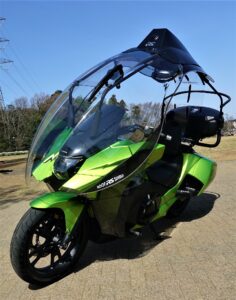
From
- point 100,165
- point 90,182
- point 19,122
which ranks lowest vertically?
point 19,122

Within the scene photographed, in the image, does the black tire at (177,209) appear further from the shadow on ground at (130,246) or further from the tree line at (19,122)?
the tree line at (19,122)

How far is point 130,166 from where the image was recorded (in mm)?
3988

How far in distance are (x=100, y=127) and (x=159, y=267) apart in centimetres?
149

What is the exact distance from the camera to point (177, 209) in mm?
5770

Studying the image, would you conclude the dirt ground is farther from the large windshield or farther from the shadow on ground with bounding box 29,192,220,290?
the large windshield

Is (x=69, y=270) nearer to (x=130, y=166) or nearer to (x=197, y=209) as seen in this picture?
(x=130, y=166)

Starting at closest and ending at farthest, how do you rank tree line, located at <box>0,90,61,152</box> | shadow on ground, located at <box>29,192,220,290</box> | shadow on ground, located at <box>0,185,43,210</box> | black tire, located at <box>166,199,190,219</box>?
shadow on ground, located at <box>29,192,220,290</box> < black tire, located at <box>166,199,190,219</box> < shadow on ground, located at <box>0,185,43,210</box> < tree line, located at <box>0,90,61,152</box>

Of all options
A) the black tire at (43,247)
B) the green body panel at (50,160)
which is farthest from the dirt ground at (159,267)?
the green body panel at (50,160)

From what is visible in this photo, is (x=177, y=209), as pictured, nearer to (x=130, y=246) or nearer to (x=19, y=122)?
(x=130, y=246)

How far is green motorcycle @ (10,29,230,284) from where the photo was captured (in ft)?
12.7

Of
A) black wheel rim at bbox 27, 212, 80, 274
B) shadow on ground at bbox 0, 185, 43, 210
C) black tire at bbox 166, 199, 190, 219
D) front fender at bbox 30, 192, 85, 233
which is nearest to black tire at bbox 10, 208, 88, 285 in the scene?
black wheel rim at bbox 27, 212, 80, 274

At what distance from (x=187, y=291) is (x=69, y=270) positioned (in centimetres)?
124

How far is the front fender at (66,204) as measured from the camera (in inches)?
148

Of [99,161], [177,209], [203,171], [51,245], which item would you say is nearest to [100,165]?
[99,161]
